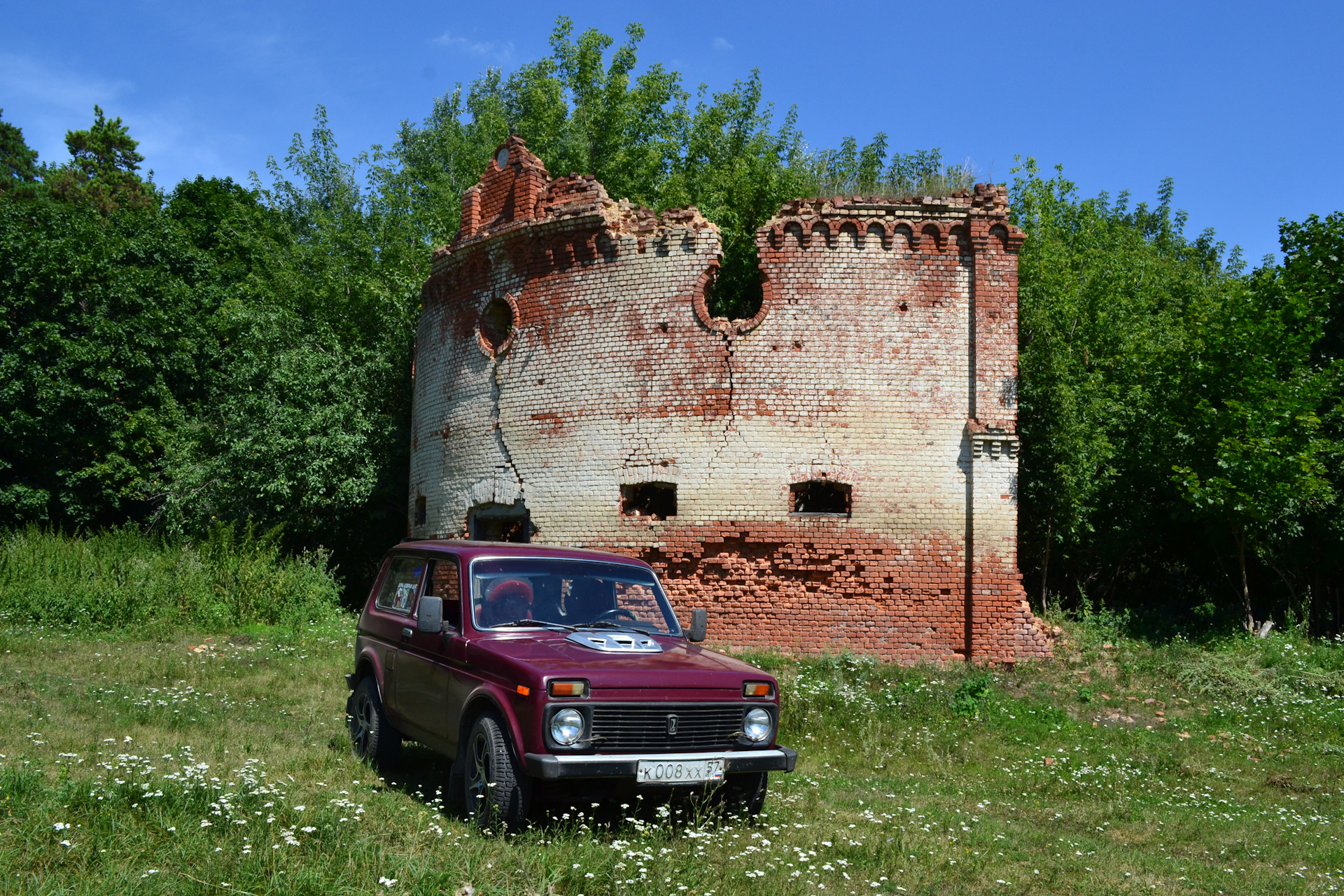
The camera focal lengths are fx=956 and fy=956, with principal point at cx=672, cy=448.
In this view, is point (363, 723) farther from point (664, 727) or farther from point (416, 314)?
point (416, 314)

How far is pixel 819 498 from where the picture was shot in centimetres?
1315

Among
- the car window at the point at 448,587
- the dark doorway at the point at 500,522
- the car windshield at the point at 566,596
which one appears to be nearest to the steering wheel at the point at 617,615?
the car windshield at the point at 566,596

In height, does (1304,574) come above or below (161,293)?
below

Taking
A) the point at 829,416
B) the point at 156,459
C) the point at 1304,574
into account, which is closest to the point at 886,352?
the point at 829,416

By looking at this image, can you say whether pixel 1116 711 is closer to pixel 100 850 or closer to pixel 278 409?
pixel 100 850

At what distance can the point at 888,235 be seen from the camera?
1253cm

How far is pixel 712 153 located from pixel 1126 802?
24.9 meters

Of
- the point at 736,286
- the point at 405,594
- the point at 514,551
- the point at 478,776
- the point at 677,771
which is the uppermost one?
the point at 736,286

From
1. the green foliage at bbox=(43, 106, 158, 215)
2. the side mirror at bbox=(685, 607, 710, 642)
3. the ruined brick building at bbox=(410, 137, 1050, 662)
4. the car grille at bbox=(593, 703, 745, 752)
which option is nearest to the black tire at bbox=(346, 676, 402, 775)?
the side mirror at bbox=(685, 607, 710, 642)

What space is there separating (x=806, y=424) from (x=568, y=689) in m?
7.64

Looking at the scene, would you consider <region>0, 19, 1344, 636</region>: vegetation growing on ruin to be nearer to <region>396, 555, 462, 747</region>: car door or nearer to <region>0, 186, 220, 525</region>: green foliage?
<region>0, 186, 220, 525</region>: green foliage

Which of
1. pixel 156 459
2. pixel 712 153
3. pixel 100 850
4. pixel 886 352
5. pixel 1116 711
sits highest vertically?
pixel 712 153

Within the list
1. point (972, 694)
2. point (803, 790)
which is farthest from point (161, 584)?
point (972, 694)

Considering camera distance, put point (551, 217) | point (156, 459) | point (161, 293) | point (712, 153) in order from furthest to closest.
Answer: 1. point (712, 153)
2. point (161, 293)
3. point (156, 459)
4. point (551, 217)
